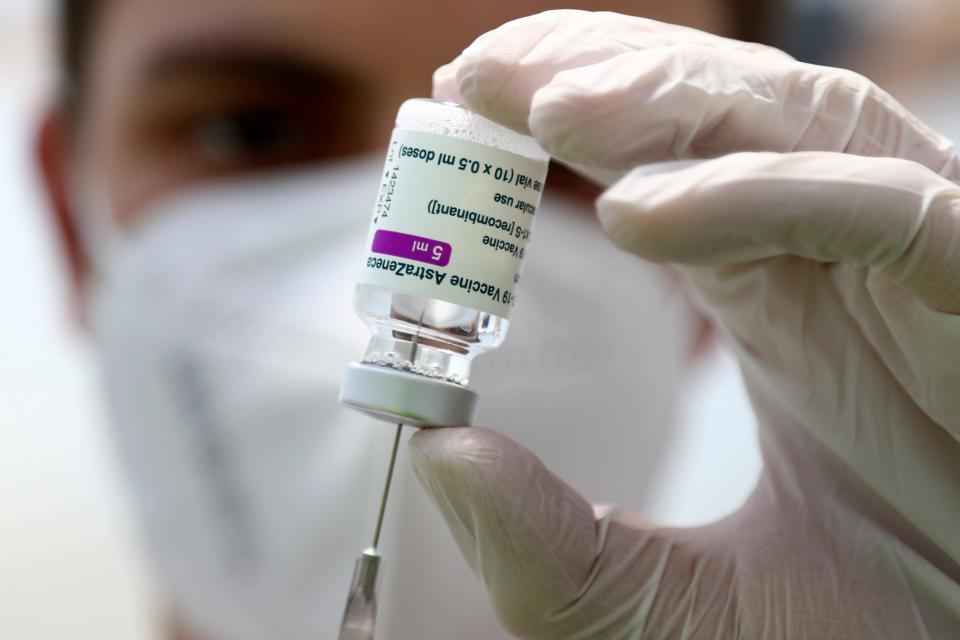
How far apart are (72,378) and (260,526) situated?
244 cm

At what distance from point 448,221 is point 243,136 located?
1.44m

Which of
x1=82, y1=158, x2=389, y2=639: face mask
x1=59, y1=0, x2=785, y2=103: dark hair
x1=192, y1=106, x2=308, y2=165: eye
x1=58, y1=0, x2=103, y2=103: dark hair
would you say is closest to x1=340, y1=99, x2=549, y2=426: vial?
x1=82, y1=158, x2=389, y2=639: face mask

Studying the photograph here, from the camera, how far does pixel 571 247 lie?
1.92 metres

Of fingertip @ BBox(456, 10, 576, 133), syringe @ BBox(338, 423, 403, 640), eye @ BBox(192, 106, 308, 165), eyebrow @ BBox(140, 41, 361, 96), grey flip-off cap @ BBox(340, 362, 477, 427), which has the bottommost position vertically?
syringe @ BBox(338, 423, 403, 640)

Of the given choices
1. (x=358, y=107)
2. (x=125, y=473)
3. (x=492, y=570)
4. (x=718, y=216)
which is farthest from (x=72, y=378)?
(x=718, y=216)

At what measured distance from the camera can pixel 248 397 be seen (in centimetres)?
173

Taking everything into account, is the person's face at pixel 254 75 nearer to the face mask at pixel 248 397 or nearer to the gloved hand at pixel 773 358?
the face mask at pixel 248 397

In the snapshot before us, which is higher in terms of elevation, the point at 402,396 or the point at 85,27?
the point at 85,27

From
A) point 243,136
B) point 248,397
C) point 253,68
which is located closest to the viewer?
point 248,397

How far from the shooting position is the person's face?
6.65ft

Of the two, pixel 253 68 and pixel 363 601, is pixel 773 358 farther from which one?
pixel 253 68

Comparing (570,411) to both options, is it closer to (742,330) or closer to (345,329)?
(345,329)

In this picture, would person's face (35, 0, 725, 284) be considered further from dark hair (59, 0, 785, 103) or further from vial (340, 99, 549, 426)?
vial (340, 99, 549, 426)

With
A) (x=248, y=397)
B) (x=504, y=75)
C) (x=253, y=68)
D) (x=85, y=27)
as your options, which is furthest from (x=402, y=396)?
(x=85, y=27)
